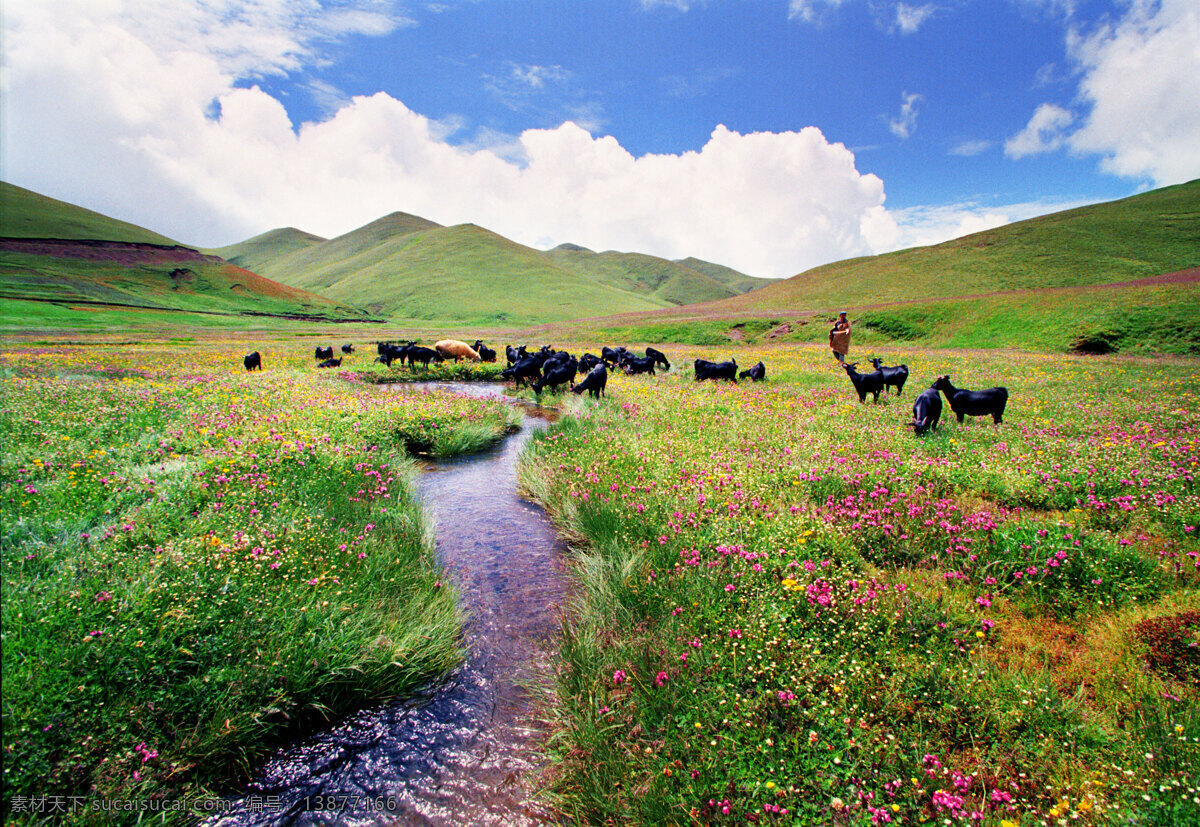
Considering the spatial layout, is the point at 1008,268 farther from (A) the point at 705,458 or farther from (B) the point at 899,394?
(A) the point at 705,458

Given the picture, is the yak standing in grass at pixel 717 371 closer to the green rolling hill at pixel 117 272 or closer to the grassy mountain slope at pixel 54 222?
the green rolling hill at pixel 117 272

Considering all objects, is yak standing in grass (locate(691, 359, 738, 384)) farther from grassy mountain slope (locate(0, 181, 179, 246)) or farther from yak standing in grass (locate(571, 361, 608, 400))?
grassy mountain slope (locate(0, 181, 179, 246))

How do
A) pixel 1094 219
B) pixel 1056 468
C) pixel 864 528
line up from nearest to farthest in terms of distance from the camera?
pixel 864 528
pixel 1056 468
pixel 1094 219

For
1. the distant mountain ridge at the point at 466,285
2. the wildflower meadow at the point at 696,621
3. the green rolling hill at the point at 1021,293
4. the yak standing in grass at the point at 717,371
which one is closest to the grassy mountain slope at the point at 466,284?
the distant mountain ridge at the point at 466,285

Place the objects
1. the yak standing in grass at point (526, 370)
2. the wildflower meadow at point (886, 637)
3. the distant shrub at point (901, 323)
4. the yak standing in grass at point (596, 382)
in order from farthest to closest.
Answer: the distant shrub at point (901, 323)
the yak standing in grass at point (526, 370)
the yak standing in grass at point (596, 382)
the wildflower meadow at point (886, 637)

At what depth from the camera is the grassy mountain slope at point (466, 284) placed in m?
131

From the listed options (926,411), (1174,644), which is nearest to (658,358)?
(926,411)

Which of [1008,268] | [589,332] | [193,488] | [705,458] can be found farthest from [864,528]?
[1008,268]

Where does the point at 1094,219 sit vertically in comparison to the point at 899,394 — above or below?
above

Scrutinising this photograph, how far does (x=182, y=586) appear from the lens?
13.9ft

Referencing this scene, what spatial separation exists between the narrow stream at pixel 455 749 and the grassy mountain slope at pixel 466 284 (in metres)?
114

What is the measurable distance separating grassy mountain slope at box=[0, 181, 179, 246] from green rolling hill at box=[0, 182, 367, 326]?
0.69 ft

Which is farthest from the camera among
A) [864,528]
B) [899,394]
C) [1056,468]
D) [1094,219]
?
[1094,219]

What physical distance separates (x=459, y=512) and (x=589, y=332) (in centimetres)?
5557
